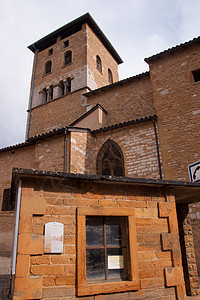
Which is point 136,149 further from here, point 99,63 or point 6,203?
point 99,63

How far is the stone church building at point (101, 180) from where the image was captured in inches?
147

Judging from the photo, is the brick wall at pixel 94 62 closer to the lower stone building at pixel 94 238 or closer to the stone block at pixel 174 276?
the lower stone building at pixel 94 238

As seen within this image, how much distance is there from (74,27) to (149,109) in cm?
1241

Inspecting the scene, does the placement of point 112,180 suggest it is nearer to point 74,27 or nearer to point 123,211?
point 123,211

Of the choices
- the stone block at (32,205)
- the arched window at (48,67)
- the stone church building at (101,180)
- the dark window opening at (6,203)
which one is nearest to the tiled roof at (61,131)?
the stone church building at (101,180)

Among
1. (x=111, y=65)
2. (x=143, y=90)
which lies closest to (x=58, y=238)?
(x=143, y=90)

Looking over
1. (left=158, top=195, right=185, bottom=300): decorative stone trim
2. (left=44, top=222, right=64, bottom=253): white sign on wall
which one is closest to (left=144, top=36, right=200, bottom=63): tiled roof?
(left=158, top=195, right=185, bottom=300): decorative stone trim

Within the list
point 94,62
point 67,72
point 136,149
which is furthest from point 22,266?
point 94,62

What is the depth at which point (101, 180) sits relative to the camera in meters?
4.12

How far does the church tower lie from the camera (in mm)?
17484

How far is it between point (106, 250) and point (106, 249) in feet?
0.06

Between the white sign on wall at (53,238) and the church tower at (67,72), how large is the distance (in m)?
12.9

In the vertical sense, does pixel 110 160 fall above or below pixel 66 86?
below

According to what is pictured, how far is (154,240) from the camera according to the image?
167 inches
